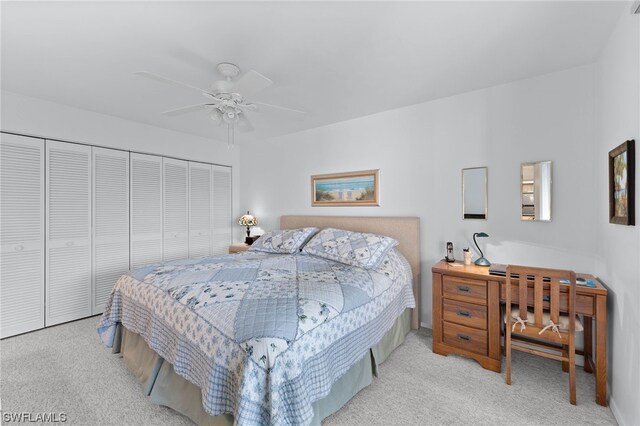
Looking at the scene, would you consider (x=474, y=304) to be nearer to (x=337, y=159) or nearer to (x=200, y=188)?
(x=337, y=159)

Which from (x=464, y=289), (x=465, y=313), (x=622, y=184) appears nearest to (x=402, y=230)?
(x=464, y=289)

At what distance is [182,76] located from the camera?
247 centimetres

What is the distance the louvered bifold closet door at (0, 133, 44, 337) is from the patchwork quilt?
4.53ft

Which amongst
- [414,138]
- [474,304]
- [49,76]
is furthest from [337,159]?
[49,76]

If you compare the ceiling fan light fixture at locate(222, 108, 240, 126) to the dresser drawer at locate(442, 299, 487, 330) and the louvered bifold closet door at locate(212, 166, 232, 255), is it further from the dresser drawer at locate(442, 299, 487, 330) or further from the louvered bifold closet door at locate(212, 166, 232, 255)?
the louvered bifold closet door at locate(212, 166, 232, 255)

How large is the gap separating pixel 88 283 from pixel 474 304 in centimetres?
424

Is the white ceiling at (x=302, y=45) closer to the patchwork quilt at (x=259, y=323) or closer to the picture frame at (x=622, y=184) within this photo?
the picture frame at (x=622, y=184)

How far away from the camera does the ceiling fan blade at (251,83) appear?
1869 millimetres

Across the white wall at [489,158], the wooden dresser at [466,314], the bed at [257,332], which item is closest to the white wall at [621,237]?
the white wall at [489,158]

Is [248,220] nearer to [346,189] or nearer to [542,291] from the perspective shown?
[346,189]

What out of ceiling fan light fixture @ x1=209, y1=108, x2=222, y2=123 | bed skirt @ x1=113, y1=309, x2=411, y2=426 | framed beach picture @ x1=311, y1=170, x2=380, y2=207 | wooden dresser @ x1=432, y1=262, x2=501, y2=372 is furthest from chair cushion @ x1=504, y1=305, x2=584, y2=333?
ceiling fan light fixture @ x1=209, y1=108, x2=222, y2=123

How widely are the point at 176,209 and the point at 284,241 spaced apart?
1.97 m

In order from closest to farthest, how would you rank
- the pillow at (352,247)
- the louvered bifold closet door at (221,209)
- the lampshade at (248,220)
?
the pillow at (352,247) < the lampshade at (248,220) < the louvered bifold closet door at (221,209)

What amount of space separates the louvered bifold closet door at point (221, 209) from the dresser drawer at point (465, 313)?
12.0ft
